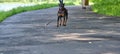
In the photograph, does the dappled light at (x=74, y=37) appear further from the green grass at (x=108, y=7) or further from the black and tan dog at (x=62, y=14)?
the green grass at (x=108, y=7)

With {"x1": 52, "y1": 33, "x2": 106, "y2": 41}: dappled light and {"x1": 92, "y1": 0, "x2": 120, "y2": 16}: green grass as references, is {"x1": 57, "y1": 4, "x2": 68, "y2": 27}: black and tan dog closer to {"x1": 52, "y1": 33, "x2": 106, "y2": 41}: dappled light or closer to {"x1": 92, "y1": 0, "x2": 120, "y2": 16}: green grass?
{"x1": 52, "y1": 33, "x2": 106, "y2": 41}: dappled light

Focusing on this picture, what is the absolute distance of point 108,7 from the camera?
30.0 m

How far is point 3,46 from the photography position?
44.3ft

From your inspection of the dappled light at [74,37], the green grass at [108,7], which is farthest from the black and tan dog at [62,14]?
the green grass at [108,7]

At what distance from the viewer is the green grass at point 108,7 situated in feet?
92.2

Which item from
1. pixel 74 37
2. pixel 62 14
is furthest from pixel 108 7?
pixel 74 37

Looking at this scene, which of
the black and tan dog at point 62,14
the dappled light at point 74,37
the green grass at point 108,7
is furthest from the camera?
the green grass at point 108,7

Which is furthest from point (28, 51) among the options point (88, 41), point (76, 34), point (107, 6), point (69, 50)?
point (107, 6)

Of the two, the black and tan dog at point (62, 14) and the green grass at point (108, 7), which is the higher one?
the black and tan dog at point (62, 14)

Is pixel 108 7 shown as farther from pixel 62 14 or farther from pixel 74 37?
pixel 74 37

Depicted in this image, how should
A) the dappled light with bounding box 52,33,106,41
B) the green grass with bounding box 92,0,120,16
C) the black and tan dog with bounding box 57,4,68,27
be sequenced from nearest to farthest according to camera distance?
the dappled light with bounding box 52,33,106,41 < the black and tan dog with bounding box 57,4,68,27 < the green grass with bounding box 92,0,120,16

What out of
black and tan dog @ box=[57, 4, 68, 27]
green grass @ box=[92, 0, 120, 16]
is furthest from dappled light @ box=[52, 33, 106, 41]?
green grass @ box=[92, 0, 120, 16]

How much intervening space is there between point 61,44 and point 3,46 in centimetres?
182

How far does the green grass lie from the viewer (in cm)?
2809
